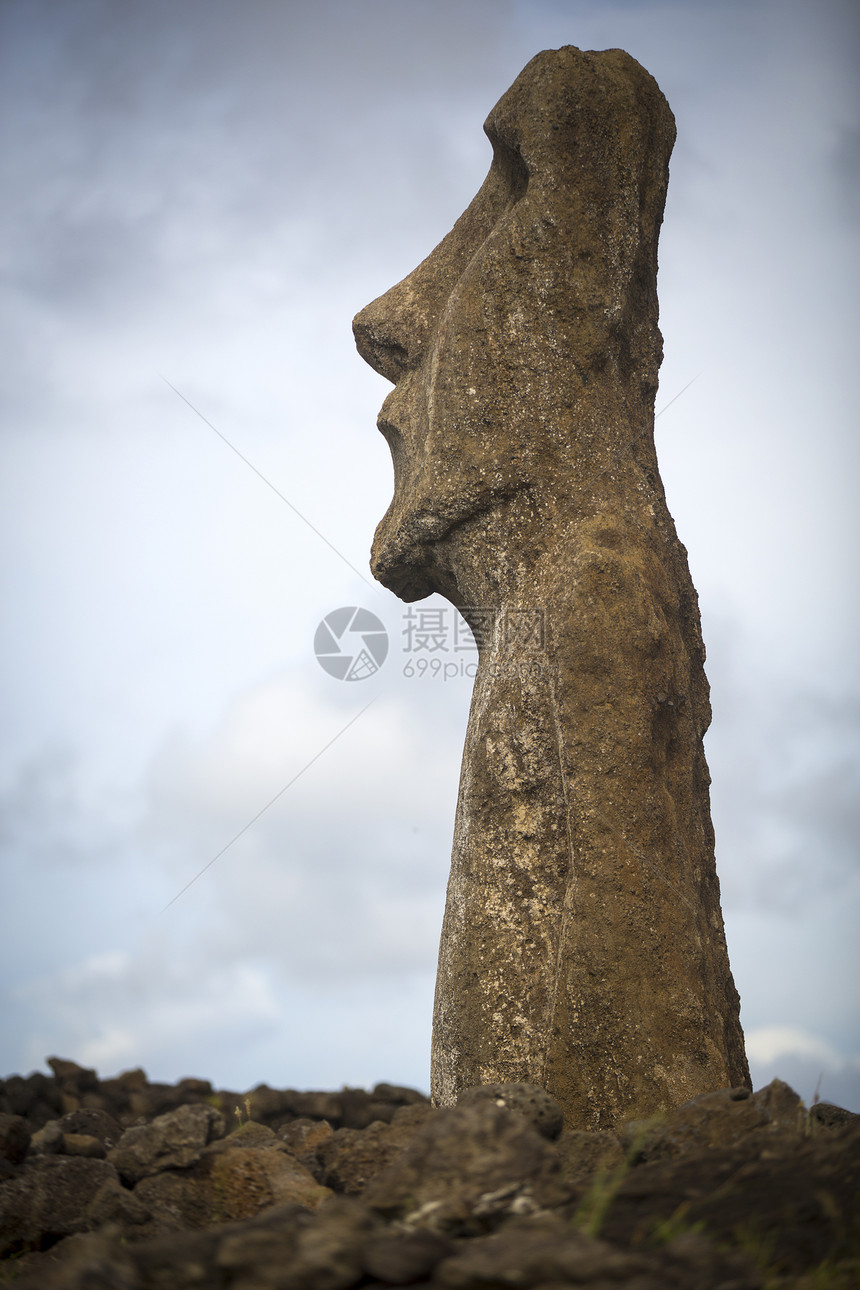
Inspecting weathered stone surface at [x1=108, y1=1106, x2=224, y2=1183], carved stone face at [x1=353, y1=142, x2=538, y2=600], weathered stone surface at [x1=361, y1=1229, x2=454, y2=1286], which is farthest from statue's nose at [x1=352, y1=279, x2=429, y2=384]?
weathered stone surface at [x1=361, y1=1229, x2=454, y2=1286]

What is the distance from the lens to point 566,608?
15.4 ft

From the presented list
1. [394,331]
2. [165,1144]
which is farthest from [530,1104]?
[394,331]

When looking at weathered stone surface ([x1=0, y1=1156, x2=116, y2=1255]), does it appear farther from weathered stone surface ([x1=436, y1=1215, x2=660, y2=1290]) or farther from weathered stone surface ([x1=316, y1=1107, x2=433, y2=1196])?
weathered stone surface ([x1=436, y1=1215, x2=660, y2=1290])

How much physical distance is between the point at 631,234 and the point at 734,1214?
4.31 m

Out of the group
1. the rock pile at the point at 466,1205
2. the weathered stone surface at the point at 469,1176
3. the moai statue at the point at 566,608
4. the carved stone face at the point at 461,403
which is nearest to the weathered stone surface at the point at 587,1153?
the rock pile at the point at 466,1205

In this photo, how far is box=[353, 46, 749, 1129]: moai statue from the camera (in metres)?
4.37

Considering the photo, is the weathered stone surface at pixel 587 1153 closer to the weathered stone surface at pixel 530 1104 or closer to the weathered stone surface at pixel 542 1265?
the weathered stone surface at pixel 530 1104

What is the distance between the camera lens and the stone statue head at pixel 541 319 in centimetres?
499

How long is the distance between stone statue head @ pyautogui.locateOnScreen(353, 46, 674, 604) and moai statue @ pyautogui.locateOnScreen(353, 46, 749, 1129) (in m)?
0.01

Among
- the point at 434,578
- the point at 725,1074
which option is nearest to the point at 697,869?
the point at 725,1074

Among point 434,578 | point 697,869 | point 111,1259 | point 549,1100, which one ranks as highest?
point 434,578

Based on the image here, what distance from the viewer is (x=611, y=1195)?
2.48 m

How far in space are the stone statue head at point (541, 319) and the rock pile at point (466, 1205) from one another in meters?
2.61

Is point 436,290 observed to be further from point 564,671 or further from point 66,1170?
point 66,1170
